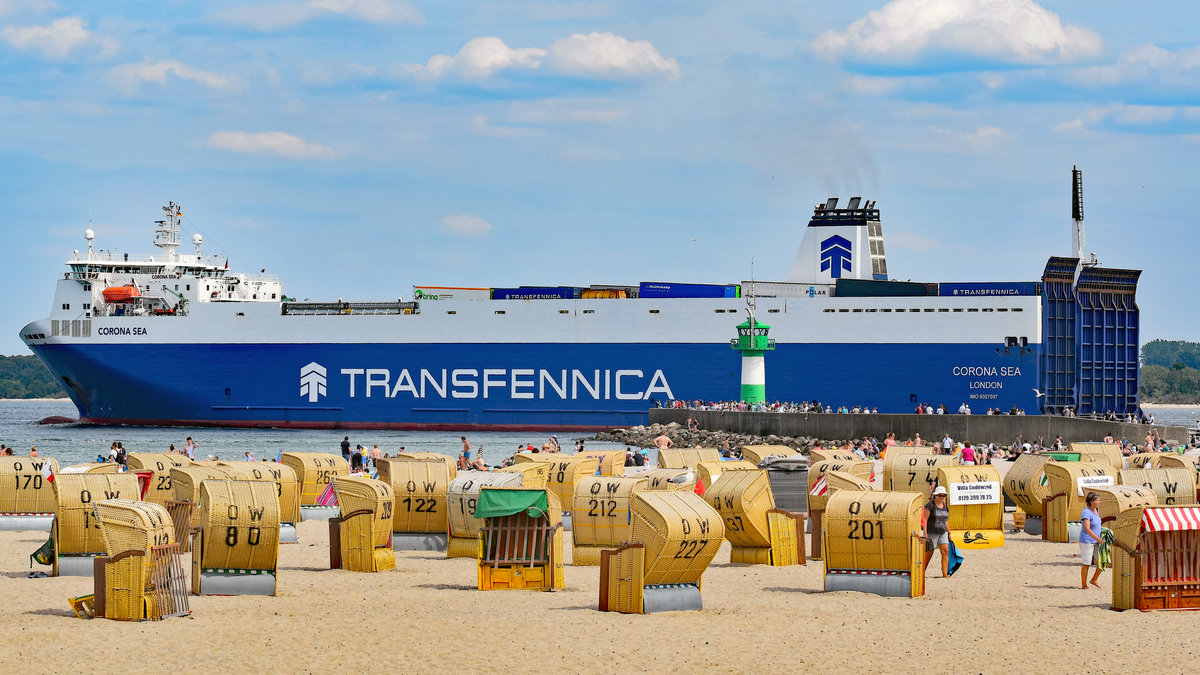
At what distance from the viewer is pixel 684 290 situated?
5059 cm

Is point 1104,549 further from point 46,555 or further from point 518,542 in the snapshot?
point 46,555

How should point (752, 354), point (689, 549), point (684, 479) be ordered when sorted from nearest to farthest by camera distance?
point (689, 549) → point (684, 479) → point (752, 354)

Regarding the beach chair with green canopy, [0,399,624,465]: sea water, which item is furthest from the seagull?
[0,399,624,465]: sea water

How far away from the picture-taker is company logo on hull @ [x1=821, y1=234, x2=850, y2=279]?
52.8 metres

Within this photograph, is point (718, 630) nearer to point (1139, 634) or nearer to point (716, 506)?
point (1139, 634)

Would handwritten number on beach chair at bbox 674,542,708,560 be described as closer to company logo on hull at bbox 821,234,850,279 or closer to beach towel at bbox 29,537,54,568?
beach towel at bbox 29,537,54,568

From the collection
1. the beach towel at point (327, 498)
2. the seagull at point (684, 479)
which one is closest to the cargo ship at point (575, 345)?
the beach towel at point (327, 498)

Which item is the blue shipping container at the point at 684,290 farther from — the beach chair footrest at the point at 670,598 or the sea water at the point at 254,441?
the beach chair footrest at the point at 670,598

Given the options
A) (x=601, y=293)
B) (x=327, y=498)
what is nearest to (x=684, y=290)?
(x=601, y=293)

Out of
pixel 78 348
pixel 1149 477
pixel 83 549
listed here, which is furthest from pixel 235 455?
pixel 1149 477

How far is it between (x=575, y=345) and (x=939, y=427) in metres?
15.6

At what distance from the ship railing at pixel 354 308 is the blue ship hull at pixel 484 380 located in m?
1.56

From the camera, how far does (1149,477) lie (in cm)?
1748

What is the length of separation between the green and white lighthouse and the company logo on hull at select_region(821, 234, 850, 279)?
10.9 m
